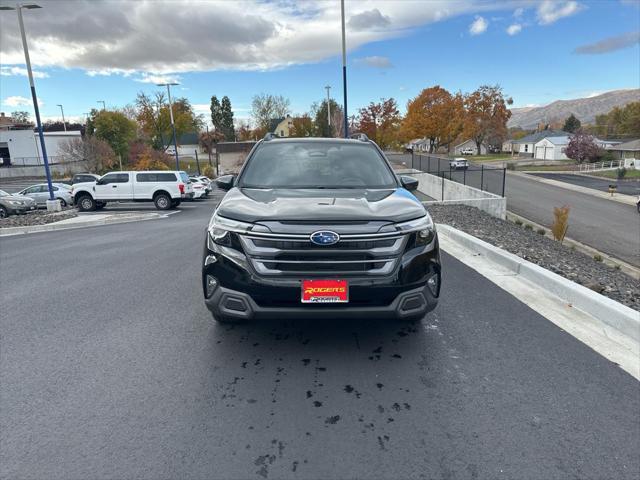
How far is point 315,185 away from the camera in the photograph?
418cm

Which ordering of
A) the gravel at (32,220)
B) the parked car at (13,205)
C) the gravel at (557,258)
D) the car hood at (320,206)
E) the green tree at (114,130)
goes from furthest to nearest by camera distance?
the green tree at (114,130), the parked car at (13,205), the gravel at (32,220), the gravel at (557,258), the car hood at (320,206)

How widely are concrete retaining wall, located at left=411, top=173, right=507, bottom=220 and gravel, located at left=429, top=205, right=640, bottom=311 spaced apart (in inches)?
104

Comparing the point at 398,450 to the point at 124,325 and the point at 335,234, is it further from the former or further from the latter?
the point at 124,325

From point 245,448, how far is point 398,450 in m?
0.90

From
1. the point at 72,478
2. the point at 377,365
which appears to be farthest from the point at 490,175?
the point at 72,478

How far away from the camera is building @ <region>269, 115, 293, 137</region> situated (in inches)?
3275

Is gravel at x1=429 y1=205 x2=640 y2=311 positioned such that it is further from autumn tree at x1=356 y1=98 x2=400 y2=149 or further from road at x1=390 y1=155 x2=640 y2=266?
autumn tree at x1=356 y1=98 x2=400 y2=149

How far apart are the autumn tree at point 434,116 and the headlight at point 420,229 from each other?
85.6 metres

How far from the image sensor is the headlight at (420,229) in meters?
3.20

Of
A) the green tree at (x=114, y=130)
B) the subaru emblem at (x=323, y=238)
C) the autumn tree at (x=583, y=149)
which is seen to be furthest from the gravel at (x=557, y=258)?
the autumn tree at (x=583, y=149)

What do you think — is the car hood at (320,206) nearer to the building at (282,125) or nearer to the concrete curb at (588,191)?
the concrete curb at (588,191)

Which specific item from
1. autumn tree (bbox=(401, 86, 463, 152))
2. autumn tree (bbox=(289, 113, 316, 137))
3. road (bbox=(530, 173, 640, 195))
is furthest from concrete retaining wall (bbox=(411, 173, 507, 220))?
autumn tree (bbox=(401, 86, 463, 152))

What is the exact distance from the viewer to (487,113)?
278 ft

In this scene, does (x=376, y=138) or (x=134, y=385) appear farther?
(x=376, y=138)
